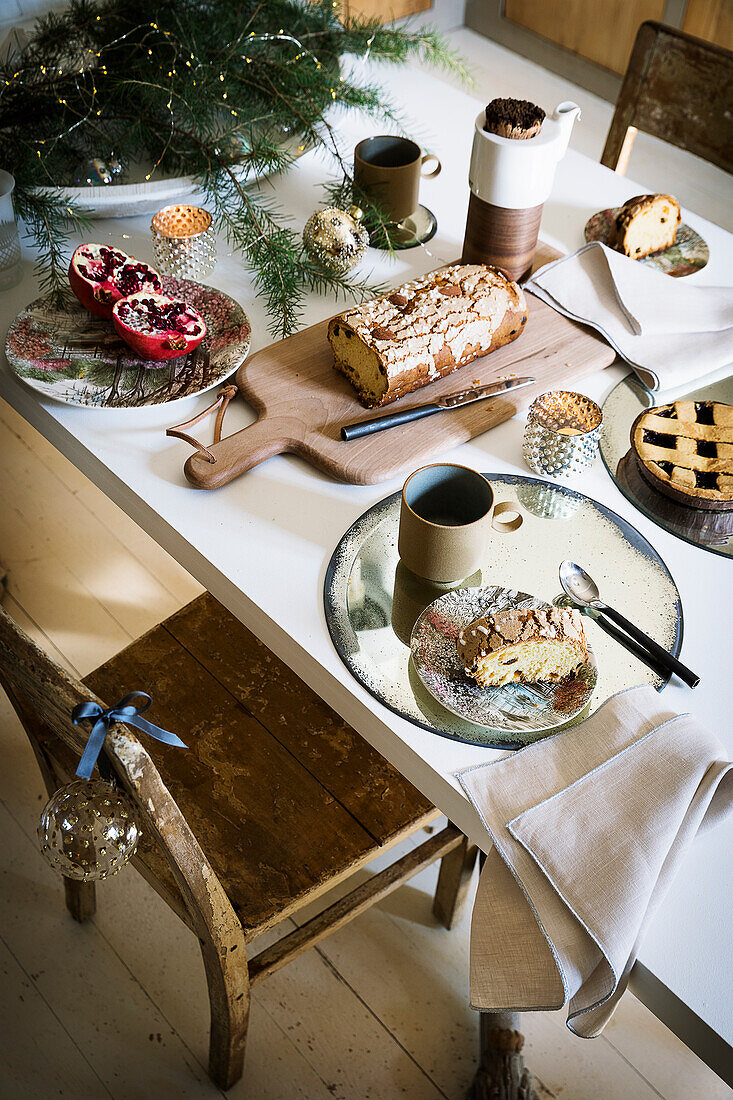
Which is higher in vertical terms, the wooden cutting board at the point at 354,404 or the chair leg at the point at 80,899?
the wooden cutting board at the point at 354,404

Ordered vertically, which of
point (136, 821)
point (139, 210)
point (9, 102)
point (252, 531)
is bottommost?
point (136, 821)

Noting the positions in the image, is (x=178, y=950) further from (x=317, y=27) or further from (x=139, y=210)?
(x=317, y=27)

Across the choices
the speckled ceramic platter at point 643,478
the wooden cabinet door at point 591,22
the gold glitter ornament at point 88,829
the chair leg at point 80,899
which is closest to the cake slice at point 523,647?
the speckled ceramic platter at point 643,478

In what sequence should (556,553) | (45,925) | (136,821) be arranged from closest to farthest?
(136,821) < (556,553) < (45,925)

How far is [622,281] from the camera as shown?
1.25 meters

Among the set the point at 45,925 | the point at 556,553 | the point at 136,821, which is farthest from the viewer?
the point at 45,925

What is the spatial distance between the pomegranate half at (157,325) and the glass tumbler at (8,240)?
26cm

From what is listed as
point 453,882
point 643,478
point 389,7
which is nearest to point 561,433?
point 643,478

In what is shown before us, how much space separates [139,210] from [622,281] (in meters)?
0.73

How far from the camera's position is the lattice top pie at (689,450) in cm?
102

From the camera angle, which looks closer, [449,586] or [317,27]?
[449,586]

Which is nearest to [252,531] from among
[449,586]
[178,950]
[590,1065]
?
[449,586]

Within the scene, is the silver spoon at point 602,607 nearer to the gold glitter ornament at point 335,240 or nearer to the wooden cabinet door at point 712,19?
the gold glitter ornament at point 335,240

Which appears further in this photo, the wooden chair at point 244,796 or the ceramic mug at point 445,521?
the wooden chair at point 244,796
